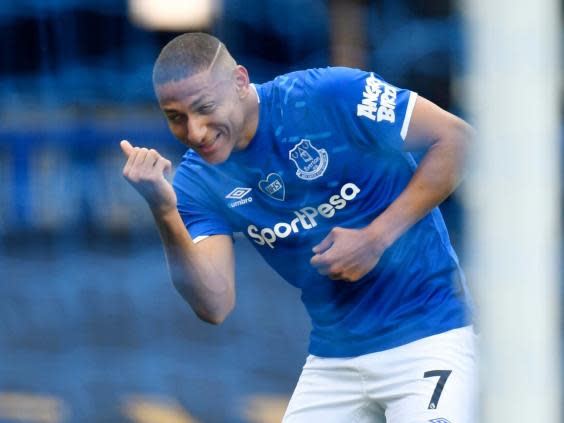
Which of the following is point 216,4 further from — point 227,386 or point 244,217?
point 244,217

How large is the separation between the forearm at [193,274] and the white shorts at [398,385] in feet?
0.86

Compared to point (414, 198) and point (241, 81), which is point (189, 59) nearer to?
point (241, 81)

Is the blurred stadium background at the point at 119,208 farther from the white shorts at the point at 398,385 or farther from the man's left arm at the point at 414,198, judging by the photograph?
the man's left arm at the point at 414,198

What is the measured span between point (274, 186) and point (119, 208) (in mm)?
4484

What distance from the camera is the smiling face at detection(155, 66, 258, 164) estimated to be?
229cm

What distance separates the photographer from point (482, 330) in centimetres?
128

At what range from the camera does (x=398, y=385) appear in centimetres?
247

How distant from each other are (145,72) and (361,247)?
4925mm

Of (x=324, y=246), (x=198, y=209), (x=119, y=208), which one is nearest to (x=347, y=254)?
(x=324, y=246)

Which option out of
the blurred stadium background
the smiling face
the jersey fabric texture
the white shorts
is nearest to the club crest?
the jersey fabric texture

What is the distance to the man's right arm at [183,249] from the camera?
84.4 inches

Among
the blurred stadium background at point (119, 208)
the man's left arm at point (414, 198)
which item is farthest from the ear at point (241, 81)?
the blurred stadium background at point (119, 208)

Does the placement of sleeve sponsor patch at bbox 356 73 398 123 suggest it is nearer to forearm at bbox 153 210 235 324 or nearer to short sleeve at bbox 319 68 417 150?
short sleeve at bbox 319 68 417 150

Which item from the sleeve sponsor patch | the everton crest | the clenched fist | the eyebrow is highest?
the eyebrow
